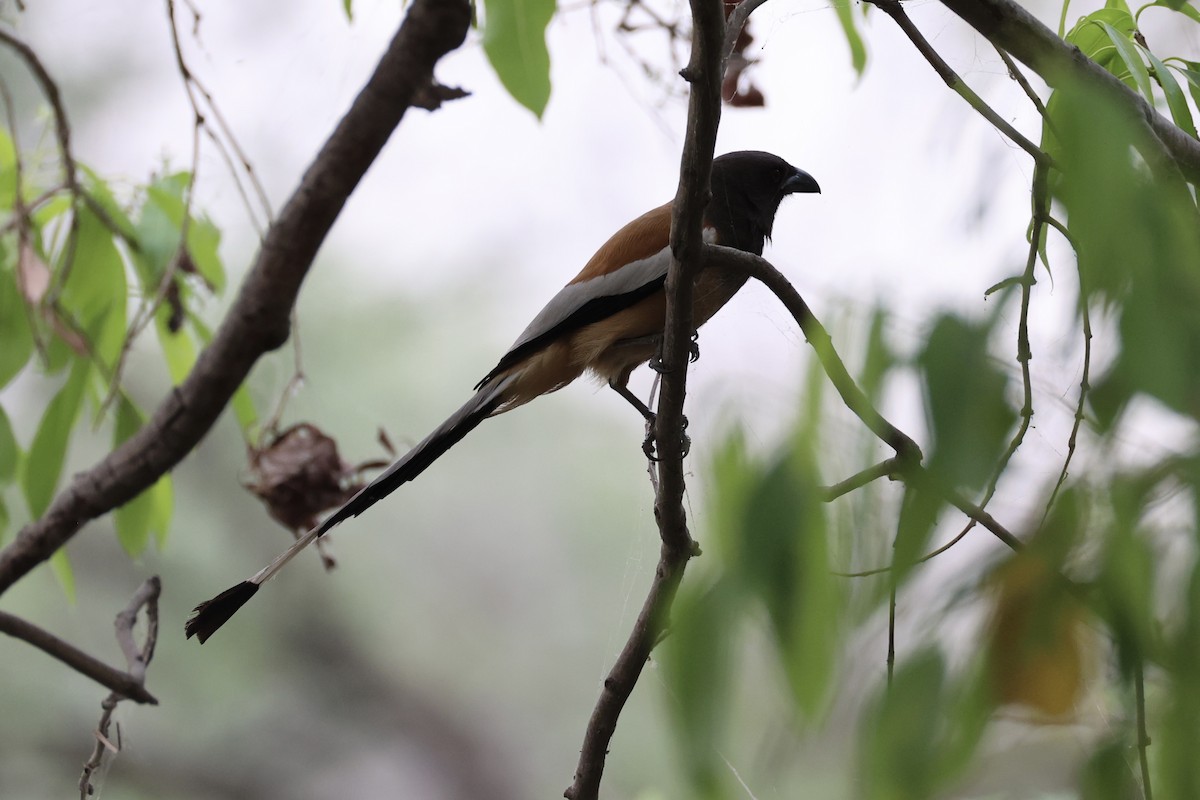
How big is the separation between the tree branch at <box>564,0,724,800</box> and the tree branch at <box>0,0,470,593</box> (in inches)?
15.6

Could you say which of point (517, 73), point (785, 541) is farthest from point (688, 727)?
point (517, 73)

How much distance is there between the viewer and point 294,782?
1.63 meters

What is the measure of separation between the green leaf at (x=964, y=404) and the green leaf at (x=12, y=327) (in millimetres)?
1290

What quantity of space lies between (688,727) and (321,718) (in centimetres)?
143

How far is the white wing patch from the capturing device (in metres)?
1.11

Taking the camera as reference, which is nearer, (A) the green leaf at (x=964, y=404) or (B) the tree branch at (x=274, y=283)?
(A) the green leaf at (x=964, y=404)

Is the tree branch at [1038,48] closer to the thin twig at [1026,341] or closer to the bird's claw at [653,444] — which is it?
the thin twig at [1026,341]

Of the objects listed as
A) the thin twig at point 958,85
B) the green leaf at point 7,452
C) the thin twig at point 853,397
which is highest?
the green leaf at point 7,452

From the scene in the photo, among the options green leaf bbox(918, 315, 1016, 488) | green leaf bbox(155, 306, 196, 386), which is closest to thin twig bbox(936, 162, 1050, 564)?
green leaf bbox(918, 315, 1016, 488)

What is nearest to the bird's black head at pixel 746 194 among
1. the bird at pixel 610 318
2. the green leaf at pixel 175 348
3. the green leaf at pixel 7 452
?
the bird at pixel 610 318

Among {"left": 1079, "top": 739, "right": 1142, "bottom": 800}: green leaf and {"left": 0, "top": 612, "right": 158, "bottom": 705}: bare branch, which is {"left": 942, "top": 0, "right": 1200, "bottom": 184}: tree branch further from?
{"left": 0, "top": 612, "right": 158, "bottom": 705}: bare branch

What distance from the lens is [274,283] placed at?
1021mm

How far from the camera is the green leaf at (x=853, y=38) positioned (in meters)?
0.79

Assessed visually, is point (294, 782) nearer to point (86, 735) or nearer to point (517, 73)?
point (86, 735)
